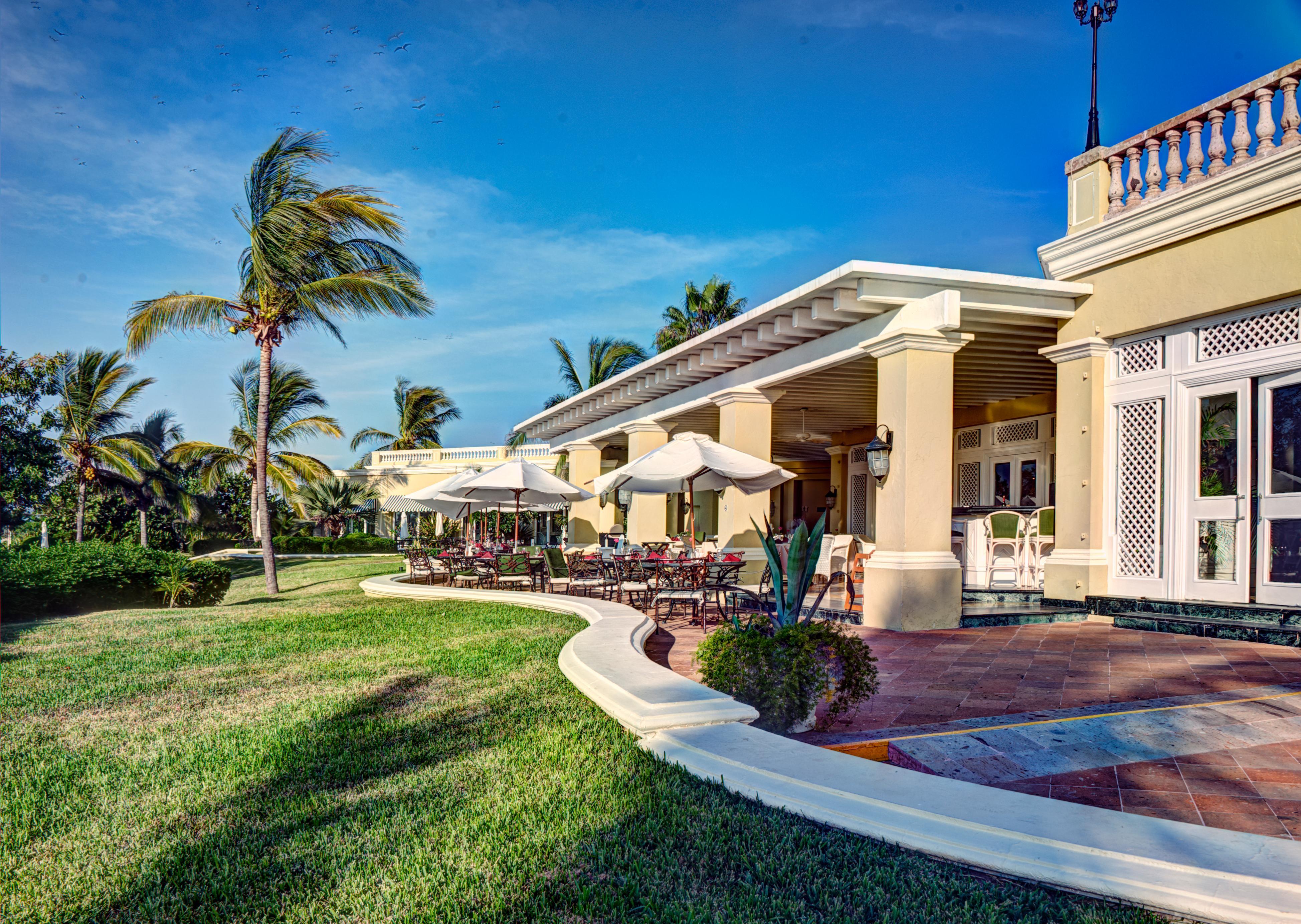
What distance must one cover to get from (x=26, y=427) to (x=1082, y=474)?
2387 centimetres

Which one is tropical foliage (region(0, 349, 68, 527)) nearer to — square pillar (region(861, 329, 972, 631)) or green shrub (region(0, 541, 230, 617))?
green shrub (region(0, 541, 230, 617))

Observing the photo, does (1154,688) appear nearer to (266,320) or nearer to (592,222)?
(266,320)

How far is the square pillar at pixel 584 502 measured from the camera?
65.5 ft

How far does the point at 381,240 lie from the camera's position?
14352 mm

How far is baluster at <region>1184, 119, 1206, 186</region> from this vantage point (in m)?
7.73

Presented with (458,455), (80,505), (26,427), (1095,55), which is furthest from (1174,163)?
(458,455)

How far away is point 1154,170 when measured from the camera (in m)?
8.27

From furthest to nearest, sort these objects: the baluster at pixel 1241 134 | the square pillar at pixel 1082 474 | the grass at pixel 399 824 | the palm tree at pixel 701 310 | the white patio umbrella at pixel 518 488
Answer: the palm tree at pixel 701 310
the white patio umbrella at pixel 518 488
the square pillar at pixel 1082 474
the baluster at pixel 1241 134
the grass at pixel 399 824

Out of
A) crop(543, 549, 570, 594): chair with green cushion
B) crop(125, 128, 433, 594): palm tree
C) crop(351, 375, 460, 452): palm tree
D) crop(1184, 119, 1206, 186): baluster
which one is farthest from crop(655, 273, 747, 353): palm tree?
crop(1184, 119, 1206, 186): baluster

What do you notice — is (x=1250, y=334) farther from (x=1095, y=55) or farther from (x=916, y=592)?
(x=1095, y=55)

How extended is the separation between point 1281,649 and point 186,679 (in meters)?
8.90

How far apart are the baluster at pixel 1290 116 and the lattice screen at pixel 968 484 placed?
973cm

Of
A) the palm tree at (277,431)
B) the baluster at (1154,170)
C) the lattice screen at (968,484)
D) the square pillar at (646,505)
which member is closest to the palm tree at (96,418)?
the palm tree at (277,431)

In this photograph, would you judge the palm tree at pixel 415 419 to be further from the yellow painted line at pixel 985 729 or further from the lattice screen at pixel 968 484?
the yellow painted line at pixel 985 729
